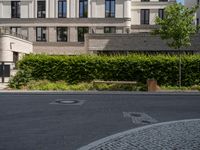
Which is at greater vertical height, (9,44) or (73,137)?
(9,44)

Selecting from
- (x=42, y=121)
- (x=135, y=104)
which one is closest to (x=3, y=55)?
(x=135, y=104)

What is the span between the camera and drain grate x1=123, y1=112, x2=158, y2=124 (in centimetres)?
1262

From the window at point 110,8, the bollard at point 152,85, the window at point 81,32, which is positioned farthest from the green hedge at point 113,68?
the window at point 110,8

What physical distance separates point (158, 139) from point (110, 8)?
4861 cm

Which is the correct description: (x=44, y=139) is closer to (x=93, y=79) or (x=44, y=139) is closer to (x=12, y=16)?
(x=93, y=79)

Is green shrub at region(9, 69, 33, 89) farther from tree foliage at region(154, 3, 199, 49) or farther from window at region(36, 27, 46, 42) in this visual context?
window at region(36, 27, 46, 42)

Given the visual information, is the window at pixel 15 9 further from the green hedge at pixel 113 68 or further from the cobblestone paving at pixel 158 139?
the cobblestone paving at pixel 158 139

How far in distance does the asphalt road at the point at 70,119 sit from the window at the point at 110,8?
38.4 metres

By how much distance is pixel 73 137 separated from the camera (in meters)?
9.87

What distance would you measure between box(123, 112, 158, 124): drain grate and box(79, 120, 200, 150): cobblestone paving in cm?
126

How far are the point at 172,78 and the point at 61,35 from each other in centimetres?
3336

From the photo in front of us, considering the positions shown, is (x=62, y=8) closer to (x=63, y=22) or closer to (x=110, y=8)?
(x=63, y=22)

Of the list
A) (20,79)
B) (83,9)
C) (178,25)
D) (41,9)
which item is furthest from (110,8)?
(20,79)

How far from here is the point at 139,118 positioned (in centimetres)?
1328
